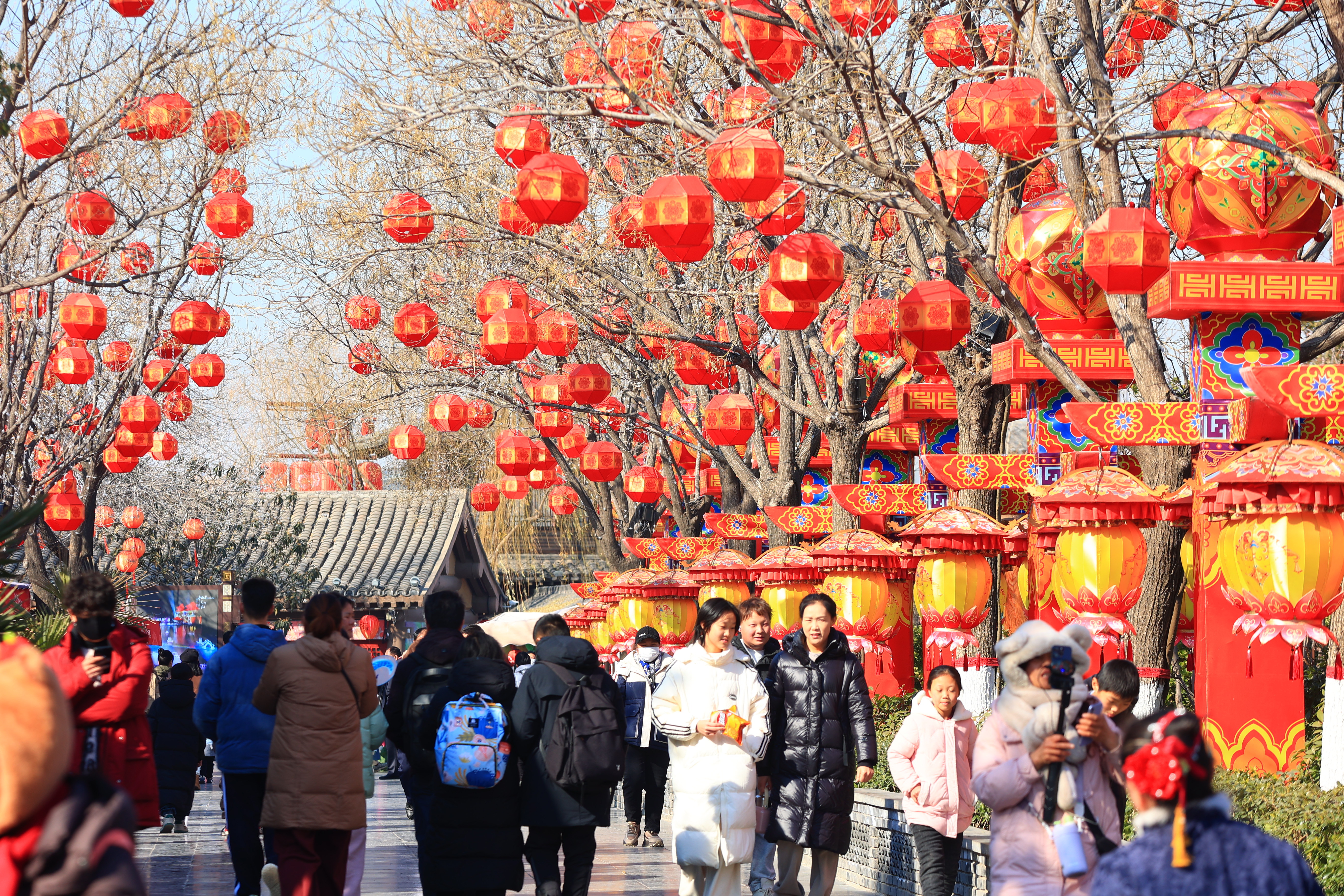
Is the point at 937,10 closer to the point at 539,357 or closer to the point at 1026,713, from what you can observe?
the point at 1026,713

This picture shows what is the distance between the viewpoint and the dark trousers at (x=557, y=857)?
7461mm

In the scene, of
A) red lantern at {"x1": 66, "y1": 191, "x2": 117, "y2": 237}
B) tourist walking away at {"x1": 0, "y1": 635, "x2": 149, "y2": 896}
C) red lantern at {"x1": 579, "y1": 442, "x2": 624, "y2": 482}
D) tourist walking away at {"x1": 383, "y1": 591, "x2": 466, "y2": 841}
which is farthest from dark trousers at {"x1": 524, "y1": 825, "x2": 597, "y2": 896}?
red lantern at {"x1": 579, "y1": 442, "x2": 624, "y2": 482}

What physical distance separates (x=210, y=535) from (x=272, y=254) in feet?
51.0

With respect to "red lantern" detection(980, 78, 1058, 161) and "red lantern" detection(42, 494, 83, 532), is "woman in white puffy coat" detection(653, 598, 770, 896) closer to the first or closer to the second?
"red lantern" detection(980, 78, 1058, 161)

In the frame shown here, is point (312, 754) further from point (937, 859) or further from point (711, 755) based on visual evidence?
point (937, 859)

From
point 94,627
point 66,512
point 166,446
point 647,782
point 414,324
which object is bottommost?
point 647,782

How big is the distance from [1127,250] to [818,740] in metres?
3.41

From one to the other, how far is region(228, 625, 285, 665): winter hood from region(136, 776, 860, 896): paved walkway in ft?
7.21

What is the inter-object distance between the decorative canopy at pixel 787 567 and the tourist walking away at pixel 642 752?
391 cm

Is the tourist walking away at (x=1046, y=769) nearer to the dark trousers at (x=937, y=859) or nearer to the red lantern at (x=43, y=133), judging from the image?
the dark trousers at (x=937, y=859)

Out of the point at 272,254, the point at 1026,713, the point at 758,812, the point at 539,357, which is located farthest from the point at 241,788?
the point at 539,357

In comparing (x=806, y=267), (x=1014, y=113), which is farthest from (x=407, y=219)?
(x=1014, y=113)

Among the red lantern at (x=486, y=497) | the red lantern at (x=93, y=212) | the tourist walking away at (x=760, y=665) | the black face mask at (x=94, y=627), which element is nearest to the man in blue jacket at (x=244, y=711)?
the black face mask at (x=94, y=627)

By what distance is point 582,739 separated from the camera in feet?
23.9
